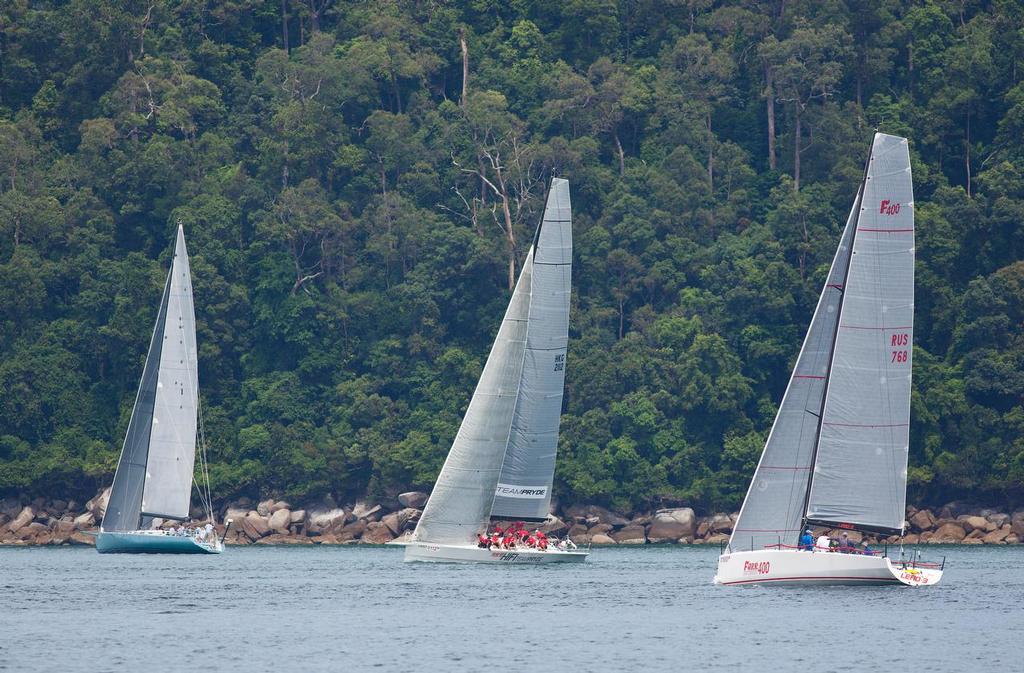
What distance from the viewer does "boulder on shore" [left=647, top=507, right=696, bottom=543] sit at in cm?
7631

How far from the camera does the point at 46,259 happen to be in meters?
87.7

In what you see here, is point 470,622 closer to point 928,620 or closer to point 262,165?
point 928,620

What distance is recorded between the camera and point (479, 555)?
181ft

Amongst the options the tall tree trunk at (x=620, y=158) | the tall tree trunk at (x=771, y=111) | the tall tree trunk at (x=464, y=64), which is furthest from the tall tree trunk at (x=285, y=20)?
the tall tree trunk at (x=771, y=111)

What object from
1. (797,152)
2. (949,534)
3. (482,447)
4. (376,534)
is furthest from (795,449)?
(797,152)

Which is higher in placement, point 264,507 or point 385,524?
point 264,507

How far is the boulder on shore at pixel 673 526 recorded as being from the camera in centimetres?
7631

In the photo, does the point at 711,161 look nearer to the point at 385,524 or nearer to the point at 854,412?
the point at 385,524

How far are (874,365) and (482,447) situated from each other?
47.1 feet

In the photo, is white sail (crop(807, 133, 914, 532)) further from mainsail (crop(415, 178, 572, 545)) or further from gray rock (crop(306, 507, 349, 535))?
gray rock (crop(306, 507, 349, 535))

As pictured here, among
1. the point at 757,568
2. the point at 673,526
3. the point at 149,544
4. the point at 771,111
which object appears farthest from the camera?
the point at 771,111

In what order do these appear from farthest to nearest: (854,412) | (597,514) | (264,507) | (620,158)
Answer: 1. (620,158)
2. (264,507)
3. (597,514)
4. (854,412)

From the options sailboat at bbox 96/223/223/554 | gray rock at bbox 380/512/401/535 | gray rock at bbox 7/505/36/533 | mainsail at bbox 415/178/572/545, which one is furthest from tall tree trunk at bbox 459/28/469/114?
mainsail at bbox 415/178/572/545

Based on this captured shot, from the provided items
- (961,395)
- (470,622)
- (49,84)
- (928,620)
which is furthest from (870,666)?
(49,84)
